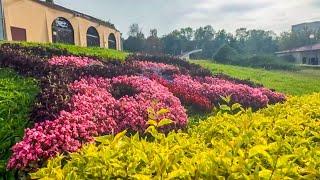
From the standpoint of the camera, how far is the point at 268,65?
138 ft

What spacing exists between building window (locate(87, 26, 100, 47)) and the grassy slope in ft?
93.2

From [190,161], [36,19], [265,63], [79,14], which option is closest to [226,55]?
[265,63]

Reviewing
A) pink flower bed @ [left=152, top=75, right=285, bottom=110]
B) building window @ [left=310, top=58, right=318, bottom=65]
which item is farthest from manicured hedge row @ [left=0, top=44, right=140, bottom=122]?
building window @ [left=310, top=58, right=318, bottom=65]

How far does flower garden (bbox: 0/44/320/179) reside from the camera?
8.71 feet

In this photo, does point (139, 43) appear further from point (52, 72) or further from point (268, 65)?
point (52, 72)

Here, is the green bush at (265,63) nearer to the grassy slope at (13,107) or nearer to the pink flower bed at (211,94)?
the pink flower bed at (211,94)

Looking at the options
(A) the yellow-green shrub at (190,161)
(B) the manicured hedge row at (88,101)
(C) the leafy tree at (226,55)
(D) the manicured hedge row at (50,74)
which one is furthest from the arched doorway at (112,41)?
(A) the yellow-green shrub at (190,161)

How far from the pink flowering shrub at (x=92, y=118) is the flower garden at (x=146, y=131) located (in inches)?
0.6

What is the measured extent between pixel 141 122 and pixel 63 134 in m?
1.86

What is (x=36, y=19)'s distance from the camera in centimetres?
2872

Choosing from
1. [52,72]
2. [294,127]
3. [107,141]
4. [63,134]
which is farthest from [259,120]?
[52,72]

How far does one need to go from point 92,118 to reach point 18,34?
826 inches

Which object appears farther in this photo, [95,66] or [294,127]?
[95,66]

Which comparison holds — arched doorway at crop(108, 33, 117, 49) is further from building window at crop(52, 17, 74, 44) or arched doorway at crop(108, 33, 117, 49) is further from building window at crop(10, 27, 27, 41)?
building window at crop(10, 27, 27, 41)
